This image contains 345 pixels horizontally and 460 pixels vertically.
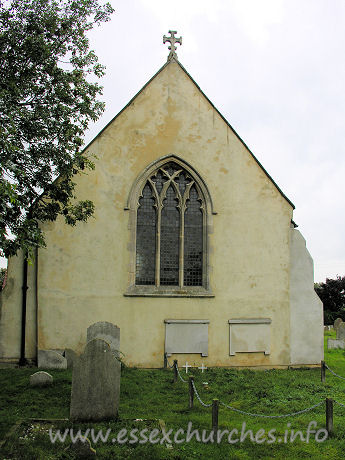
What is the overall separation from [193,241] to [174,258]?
3.08ft

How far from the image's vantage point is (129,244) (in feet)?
49.6

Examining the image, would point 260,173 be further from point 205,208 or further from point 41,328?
point 41,328

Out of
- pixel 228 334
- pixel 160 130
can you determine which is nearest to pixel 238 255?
pixel 228 334

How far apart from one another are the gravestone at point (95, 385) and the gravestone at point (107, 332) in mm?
5430

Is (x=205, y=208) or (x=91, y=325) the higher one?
(x=205, y=208)

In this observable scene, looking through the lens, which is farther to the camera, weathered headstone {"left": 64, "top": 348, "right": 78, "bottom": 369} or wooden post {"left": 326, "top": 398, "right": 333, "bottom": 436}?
weathered headstone {"left": 64, "top": 348, "right": 78, "bottom": 369}

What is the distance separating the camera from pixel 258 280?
15.7 m

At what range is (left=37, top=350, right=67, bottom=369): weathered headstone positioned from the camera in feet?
44.8

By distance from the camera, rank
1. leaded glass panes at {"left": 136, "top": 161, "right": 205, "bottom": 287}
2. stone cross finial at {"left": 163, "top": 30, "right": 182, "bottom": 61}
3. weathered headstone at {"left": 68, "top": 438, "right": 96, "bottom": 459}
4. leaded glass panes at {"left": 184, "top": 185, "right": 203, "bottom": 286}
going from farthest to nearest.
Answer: stone cross finial at {"left": 163, "top": 30, "right": 182, "bottom": 61}
leaded glass panes at {"left": 184, "top": 185, "right": 203, "bottom": 286}
leaded glass panes at {"left": 136, "top": 161, "right": 205, "bottom": 287}
weathered headstone at {"left": 68, "top": 438, "right": 96, "bottom": 459}

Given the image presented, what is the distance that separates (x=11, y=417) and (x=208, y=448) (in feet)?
12.7

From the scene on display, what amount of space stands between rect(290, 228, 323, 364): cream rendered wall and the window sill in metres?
3.25

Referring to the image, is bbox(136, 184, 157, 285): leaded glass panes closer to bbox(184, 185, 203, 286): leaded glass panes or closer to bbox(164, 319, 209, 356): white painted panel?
bbox(184, 185, 203, 286): leaded glass panes

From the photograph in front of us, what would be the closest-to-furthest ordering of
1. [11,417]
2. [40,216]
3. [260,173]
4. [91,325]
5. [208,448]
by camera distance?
[208,448]
[11,417]
[40,216]
[91,325]
[260,173]

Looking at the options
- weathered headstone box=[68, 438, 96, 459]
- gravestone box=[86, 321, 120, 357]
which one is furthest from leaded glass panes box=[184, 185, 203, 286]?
weathered headstone box=[68, 438, 96, 459]
